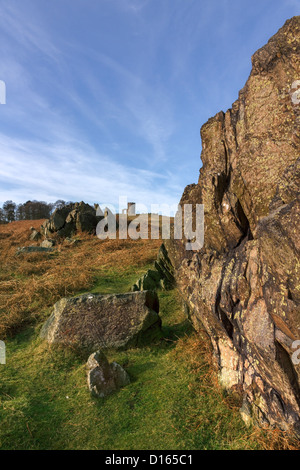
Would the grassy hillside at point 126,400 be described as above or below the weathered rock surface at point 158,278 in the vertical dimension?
below

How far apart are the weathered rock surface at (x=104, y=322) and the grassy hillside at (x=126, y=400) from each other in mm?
296

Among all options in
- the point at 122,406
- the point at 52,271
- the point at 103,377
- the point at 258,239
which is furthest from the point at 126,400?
the point at 52,271

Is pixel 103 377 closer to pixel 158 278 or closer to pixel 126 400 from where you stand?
pixel 126 400

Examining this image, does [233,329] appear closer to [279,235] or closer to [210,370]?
[210,370]

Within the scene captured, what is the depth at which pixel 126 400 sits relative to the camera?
18.5 feet

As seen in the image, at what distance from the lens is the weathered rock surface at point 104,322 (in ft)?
24.5

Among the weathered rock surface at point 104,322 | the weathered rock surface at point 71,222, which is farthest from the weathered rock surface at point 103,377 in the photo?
the weathered rock surface at point 71,222

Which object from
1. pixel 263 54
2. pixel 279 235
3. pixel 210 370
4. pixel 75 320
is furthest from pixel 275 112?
pixel 75 320

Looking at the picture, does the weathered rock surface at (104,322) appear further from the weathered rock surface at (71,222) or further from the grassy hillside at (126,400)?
the weathered rock surface at (71,222)

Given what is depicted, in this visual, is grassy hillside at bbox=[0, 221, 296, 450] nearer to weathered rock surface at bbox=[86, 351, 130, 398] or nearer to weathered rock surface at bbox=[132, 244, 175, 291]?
weathered rock surface at bbox=[86, 351, 130, 398]

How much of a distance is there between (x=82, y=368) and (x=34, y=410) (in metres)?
1.38

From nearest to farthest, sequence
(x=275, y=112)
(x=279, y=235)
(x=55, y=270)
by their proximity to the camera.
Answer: (x=279, y=235)
(x=275, y=112)
(x=55, y=270)

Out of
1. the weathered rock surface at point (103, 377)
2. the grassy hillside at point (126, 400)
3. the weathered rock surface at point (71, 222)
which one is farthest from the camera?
the weathered rock surface at point (71, 222)
